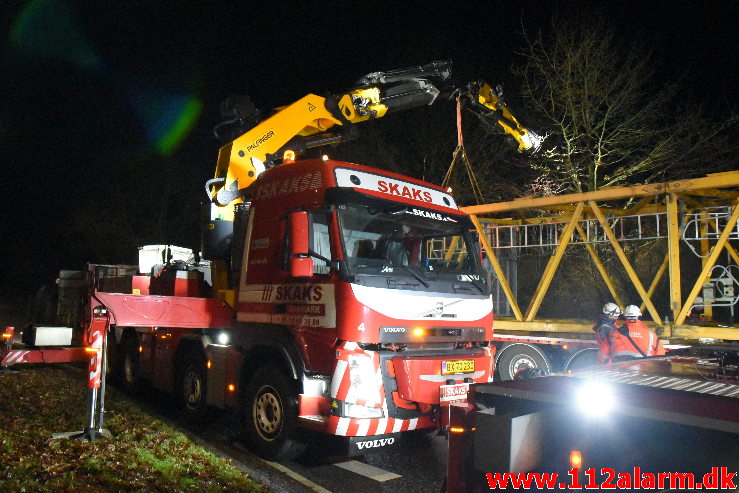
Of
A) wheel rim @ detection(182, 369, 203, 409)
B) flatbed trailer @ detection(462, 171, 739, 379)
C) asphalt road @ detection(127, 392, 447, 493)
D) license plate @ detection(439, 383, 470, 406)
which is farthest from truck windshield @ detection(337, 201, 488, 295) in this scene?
wheel rim @ detection(182, 369, 203, 409)

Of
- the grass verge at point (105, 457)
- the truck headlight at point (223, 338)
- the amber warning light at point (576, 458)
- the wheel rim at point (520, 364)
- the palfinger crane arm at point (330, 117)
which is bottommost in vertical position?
the grass verge at point (105, 457)

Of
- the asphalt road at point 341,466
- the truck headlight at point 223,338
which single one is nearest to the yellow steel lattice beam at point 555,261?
the asphalt road at point 341,466

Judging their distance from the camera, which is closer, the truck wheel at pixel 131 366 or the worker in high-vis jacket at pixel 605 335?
the worker in high-vis jacket at pixel 605 335

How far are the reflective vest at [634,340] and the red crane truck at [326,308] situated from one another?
1.46m

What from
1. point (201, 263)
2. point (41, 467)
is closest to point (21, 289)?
point (201, 263)

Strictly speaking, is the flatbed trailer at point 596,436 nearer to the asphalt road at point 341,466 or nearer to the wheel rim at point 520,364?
the asphalt road at point 341,466

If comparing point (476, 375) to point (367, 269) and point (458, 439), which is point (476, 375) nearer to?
point (367, 269)

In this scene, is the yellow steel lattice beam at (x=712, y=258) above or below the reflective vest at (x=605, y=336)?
above

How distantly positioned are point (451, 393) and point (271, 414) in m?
1.73

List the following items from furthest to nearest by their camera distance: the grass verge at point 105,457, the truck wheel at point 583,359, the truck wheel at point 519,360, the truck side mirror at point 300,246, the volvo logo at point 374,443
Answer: the truck wheel at point 519,360
the truck wheel at point 583,359
the truck side mirror at point 300,246
the volvo logo at point 374,443
the grass verge at point 105,457

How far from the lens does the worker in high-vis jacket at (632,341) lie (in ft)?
21.1

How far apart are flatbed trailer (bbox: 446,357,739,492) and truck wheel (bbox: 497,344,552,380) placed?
5.18 meters

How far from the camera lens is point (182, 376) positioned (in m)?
7.54

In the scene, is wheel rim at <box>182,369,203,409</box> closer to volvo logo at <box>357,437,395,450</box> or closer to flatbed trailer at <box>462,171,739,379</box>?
volvo logo at <box>357,437,395,450</box>
